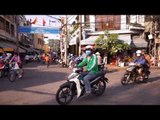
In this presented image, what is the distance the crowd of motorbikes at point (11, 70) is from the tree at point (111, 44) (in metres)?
9.46

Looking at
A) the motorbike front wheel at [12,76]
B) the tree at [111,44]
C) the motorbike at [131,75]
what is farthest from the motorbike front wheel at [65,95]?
the tree at [111,44]

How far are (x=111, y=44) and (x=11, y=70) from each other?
35.2 ft

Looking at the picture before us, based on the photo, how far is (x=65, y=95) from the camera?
7.32 meters

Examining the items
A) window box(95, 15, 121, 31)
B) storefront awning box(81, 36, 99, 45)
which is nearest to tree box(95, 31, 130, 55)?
storefront awning box(81, 36, 99, 45)

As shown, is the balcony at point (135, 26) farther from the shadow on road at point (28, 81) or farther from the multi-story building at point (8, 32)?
the shadow on road at point (28, 81)

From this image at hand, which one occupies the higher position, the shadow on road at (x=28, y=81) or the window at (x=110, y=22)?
the window at (x=110, y=22)

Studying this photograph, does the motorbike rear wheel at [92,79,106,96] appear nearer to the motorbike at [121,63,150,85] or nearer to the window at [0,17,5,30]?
the motorbike at [121,63,150,85]

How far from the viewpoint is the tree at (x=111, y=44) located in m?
21.5

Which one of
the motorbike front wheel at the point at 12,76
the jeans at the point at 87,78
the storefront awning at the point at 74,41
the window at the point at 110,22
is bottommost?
the motorbike front wheel at the point at 12,76

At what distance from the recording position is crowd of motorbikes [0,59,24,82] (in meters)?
12.7

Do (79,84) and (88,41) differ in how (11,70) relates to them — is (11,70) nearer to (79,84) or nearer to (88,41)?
(79,84)

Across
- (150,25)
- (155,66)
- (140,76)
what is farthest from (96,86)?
(150,25)
